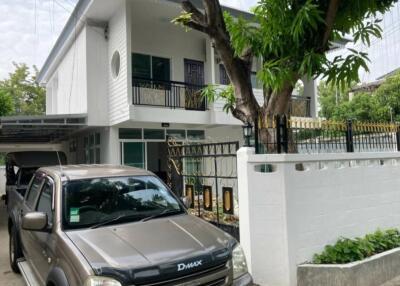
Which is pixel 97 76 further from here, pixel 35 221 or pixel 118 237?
pixel 118 237

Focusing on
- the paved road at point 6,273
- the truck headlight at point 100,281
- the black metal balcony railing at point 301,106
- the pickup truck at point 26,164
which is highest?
the black metal balcony railing at point 301,106

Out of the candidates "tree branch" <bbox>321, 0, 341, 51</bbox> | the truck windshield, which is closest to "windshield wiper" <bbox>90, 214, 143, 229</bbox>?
the truck windshield

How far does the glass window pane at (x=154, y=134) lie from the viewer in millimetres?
13195

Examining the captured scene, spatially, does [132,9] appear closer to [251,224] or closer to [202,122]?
[202,122]

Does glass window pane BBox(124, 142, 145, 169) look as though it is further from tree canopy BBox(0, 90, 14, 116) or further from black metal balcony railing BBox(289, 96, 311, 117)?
black metal balcony railing BBox(289, 96, 311, 117)

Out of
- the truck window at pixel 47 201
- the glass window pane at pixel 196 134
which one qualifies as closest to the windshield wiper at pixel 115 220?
the truck window at pixel 47 201

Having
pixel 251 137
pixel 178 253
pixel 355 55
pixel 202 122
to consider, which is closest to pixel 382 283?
pixel 251 137

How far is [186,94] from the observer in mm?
12930

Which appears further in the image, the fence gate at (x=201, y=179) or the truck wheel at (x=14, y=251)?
the fence gate at (x=201, y=179)

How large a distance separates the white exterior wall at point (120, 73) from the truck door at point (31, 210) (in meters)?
5.68

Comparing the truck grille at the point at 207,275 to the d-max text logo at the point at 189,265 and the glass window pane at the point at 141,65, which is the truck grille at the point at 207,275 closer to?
the d-max text logo at the point at 189,265

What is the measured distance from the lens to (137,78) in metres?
11.7

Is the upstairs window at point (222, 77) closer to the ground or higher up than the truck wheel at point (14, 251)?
higher up

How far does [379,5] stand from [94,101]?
10.1 meters
